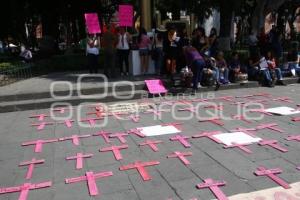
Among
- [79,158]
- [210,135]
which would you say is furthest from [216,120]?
[79,158]

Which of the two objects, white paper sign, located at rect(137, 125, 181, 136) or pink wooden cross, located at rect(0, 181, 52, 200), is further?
white paper sign, located at rect(137, 125, 181, 136)

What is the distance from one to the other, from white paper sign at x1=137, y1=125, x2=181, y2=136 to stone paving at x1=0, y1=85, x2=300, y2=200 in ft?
0.62

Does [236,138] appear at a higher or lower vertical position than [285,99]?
lower

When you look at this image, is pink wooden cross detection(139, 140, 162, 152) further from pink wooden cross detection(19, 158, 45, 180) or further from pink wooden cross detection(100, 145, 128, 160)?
pink wooden cross detection(19, 158, 45, 180)

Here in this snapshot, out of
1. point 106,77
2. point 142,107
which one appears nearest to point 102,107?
point 142,107

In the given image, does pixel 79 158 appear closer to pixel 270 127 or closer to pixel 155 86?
pixel 270 127

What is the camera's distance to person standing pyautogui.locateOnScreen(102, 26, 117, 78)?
1159 centimetres

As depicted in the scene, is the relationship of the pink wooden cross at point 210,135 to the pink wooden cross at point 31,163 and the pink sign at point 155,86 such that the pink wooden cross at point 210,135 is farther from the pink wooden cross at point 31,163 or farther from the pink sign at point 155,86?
the pink sign at point 155,86

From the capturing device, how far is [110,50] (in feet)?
38.6

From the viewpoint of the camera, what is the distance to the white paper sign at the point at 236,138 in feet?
20.9

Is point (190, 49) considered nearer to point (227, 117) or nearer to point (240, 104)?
point (240, 104)

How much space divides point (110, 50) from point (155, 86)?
2.04 m


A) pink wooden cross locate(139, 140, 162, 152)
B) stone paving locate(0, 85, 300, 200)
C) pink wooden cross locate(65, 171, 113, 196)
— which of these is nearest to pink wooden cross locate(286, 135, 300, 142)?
stone paving locate(0, 85, 300, 200)

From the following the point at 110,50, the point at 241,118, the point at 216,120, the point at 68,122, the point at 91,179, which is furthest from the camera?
the point at 110,50
